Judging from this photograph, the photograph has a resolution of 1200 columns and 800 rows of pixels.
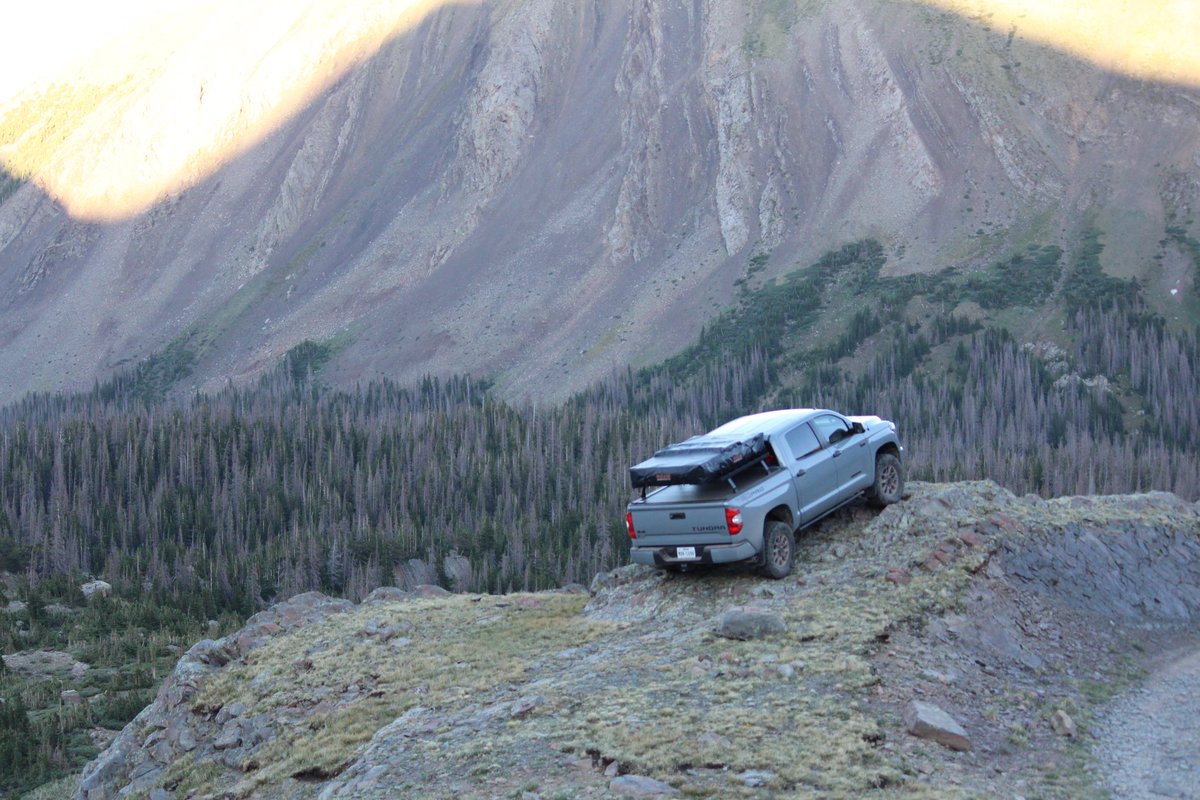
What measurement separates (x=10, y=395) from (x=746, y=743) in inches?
6841

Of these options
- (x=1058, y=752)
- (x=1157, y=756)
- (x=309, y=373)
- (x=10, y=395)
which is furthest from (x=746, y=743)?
(x=10, y=395)

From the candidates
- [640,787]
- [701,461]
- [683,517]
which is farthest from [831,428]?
[640,787]

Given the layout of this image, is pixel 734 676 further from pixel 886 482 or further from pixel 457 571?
pixel 457 571

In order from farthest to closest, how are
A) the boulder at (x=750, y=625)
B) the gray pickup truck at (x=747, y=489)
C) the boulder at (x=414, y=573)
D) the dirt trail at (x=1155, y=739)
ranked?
the boulder at (x=414, y=573) → the gray pickup truck at (x=747, y=489) → the boulder at (x=750, y=625) → the dirt trail at (x=1155, y=739)

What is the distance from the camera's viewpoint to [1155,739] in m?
17.1

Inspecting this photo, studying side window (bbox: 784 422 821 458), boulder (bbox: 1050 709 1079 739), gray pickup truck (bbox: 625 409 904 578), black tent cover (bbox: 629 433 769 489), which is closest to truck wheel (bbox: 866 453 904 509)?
gray pickup truck (bbox: 625 409 904 578)

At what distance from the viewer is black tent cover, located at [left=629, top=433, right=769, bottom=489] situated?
68.7 feet

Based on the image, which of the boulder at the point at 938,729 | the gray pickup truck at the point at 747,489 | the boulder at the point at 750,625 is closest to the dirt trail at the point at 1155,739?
the boulder at the point at 938,729

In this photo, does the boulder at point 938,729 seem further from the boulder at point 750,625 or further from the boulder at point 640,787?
the boulder at point 640,787

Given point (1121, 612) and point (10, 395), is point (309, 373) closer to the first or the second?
point (10, 395)

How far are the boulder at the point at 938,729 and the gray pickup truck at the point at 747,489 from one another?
5398mm

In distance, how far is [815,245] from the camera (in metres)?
136

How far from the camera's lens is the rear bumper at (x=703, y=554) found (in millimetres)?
20734

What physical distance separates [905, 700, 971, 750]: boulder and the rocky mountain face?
115318 millimetres
